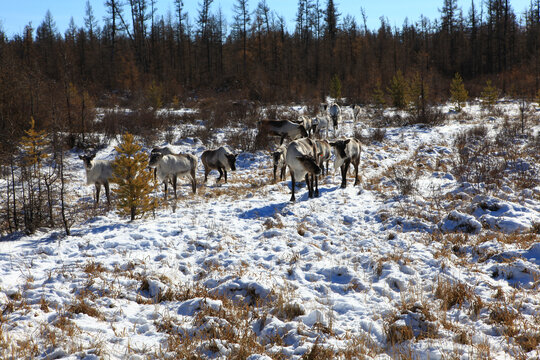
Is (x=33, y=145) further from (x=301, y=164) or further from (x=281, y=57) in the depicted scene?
(x=281, y=57)

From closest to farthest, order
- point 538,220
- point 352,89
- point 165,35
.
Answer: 1. point 538,220
2. point 352,89
3. point 165,35

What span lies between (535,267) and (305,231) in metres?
3.87

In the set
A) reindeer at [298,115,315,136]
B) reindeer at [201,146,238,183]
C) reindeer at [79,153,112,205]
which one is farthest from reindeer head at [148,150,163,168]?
reindeer at [298,115,315,136]

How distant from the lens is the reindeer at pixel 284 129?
Result: 18297 mm

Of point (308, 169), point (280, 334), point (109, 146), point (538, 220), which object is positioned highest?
point (109, 146)

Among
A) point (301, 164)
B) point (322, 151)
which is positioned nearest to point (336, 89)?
point (322, 151)

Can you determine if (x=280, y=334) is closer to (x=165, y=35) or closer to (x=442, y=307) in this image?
(x=442, y=307)

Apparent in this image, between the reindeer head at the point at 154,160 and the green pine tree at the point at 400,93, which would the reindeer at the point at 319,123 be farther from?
the reindeer head at the point at 154,160

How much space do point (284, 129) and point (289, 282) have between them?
46.1 feet

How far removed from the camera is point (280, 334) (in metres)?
3.96

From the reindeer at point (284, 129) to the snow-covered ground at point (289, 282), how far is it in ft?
30.1

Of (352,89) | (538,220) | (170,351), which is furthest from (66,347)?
(352,89)

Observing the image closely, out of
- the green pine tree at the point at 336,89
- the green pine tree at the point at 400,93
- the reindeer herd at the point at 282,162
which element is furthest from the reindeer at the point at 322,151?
the green pine tree at the point at 336,89

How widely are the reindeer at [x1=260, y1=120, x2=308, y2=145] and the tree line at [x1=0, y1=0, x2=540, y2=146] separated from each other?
1297 cm
